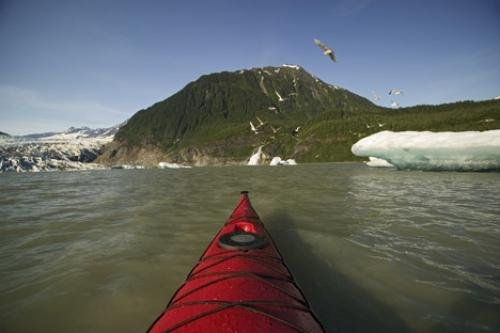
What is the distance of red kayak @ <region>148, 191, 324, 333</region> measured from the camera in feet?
8.32

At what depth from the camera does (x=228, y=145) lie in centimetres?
13750

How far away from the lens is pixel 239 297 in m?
2.98

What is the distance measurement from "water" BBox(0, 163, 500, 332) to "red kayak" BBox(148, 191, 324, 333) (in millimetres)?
1153

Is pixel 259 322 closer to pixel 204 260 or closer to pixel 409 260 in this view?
pixel 204 260

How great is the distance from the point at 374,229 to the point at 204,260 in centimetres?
619

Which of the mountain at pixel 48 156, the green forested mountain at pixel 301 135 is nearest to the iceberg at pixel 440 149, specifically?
the green forested mountain at pixel 301 135

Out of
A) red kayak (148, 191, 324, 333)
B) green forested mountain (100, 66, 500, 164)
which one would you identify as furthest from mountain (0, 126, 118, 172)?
red kayak (148, 191, 324, 333)

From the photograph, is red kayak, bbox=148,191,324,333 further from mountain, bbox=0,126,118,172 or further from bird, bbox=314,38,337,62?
mountain, bbox=0,126,118,172

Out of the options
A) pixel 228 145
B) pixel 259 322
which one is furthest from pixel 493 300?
pixel 228 145

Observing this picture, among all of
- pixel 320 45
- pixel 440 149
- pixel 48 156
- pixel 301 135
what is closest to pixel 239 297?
pixel 320 45

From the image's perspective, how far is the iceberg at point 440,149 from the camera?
22.1 m

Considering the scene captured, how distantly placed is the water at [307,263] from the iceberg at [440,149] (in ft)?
43.2

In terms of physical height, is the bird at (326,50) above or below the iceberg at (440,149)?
above

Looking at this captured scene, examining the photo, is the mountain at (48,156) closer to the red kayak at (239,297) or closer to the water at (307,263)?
the water at (307,263)
